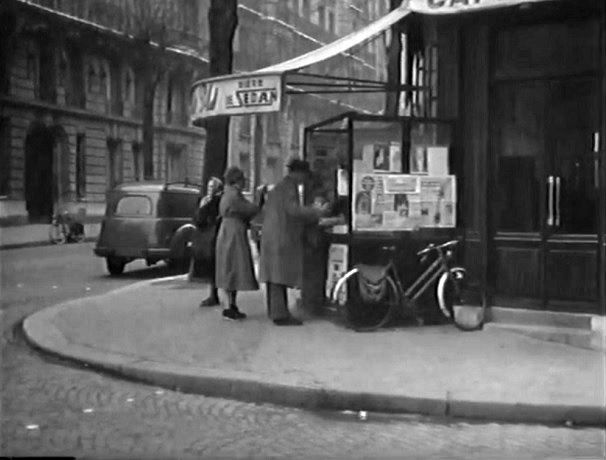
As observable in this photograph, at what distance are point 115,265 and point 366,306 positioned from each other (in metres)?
10.2

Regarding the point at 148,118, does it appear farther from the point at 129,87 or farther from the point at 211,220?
the point at 211,220

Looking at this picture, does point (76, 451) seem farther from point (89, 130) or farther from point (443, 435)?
point (89, 130)

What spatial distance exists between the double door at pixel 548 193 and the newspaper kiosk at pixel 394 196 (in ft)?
1.84

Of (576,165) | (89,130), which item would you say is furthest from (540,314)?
(89,130)

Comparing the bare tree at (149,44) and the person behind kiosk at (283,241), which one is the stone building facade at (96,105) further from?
the person behind kiosk at (283,241)

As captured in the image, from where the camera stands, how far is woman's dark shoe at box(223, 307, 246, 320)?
11820 mm

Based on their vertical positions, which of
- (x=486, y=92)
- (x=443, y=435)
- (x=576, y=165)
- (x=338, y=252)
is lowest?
(x=443, y=435)

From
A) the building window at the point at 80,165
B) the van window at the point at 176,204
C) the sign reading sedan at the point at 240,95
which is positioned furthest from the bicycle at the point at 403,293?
the building window at the point at 80,165

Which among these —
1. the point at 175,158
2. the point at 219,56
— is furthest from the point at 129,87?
the point at 219,56

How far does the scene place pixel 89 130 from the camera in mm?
39062

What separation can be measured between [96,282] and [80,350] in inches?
348

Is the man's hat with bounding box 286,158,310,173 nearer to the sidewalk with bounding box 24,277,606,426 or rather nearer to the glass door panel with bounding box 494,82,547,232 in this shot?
the sidewalk with bounding box 24,277,606,426

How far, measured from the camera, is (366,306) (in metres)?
11.0

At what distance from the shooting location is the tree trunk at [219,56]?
1675 centimetres
